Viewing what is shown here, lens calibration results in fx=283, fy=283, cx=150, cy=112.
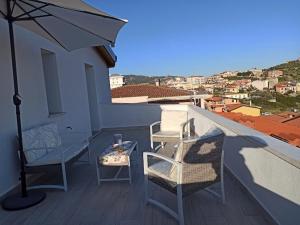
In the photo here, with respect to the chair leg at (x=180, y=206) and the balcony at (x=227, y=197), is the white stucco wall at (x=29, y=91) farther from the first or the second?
the chair leg at (x=180, y=206)

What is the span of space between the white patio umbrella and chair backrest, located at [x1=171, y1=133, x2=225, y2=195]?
5.36 feet

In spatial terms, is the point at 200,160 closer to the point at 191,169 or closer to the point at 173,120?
the point at 191,169

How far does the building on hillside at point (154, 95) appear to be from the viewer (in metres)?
18.9

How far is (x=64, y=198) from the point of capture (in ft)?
12.4

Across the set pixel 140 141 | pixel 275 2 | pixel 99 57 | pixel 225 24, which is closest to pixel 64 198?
pixel 140 141

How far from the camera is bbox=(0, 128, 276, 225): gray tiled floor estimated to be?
9.70 feet

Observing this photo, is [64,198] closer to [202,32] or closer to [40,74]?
[40,74]

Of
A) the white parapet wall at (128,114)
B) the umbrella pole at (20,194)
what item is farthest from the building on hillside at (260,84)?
the umbrella pole at (20,194)

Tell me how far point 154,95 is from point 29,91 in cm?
1717

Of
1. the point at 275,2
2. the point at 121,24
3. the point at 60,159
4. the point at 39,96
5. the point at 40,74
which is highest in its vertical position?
the point at 275,2

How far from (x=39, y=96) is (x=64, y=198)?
7.37 ft

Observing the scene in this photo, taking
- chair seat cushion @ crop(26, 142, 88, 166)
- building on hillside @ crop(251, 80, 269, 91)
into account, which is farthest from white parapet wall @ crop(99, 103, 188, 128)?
building on hillside @ crop(251, 80, 269, 91)

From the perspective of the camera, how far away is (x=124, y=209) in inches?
A: 130

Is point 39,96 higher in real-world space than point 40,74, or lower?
lower
